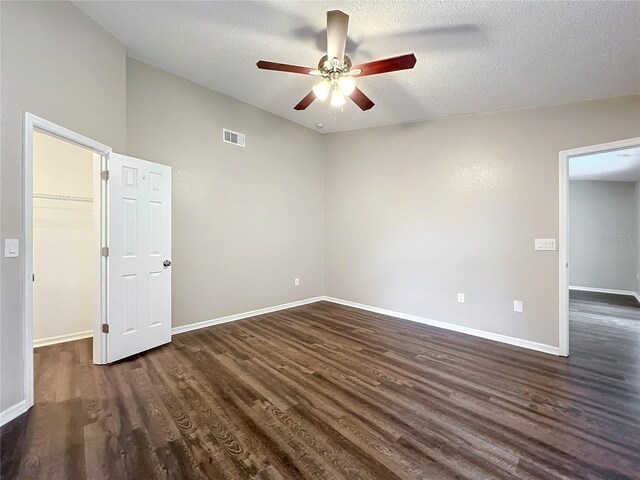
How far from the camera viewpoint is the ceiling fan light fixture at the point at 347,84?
7.59ft

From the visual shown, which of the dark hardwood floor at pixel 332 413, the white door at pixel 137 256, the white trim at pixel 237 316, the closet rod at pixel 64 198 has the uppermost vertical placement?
the closet rod at pixel 64 198

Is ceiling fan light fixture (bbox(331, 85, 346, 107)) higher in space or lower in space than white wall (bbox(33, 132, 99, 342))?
higher

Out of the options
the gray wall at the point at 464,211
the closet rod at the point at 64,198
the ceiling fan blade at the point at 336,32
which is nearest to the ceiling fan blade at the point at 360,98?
the ceiling fan blade at the point at 336,32

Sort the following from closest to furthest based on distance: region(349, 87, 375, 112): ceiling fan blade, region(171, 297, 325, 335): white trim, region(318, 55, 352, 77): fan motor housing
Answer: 1. region(318, 55, 352, 77): fan motor housing
2. region(349, 87, 375, 112): ceiling fan blade
3. region(171, 297, 325, 335): white trim

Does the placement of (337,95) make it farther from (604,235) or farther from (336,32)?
(604,235)

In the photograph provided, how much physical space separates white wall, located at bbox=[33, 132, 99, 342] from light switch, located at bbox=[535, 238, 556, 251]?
4949 millimetres

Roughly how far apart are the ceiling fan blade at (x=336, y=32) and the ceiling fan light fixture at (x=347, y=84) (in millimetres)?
132

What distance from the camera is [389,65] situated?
2094mm

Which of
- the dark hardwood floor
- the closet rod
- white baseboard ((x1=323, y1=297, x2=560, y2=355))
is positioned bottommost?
the dark hardwood floor

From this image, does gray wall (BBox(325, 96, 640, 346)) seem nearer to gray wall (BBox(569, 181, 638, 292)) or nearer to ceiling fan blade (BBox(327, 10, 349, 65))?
ceiling fan blade (BBox(327, 10, 349, 65))

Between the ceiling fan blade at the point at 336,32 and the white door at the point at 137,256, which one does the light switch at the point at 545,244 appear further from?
the white door at the point at 137,256

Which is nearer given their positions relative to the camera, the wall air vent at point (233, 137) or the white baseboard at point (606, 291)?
the wall air vent at point (233, 137)

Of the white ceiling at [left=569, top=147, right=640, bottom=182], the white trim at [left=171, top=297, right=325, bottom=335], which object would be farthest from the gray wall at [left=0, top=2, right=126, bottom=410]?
the white ceiling at [left=569, top=147, right=640, bottom=182]

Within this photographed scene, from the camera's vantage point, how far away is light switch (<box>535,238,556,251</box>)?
3072 mm
